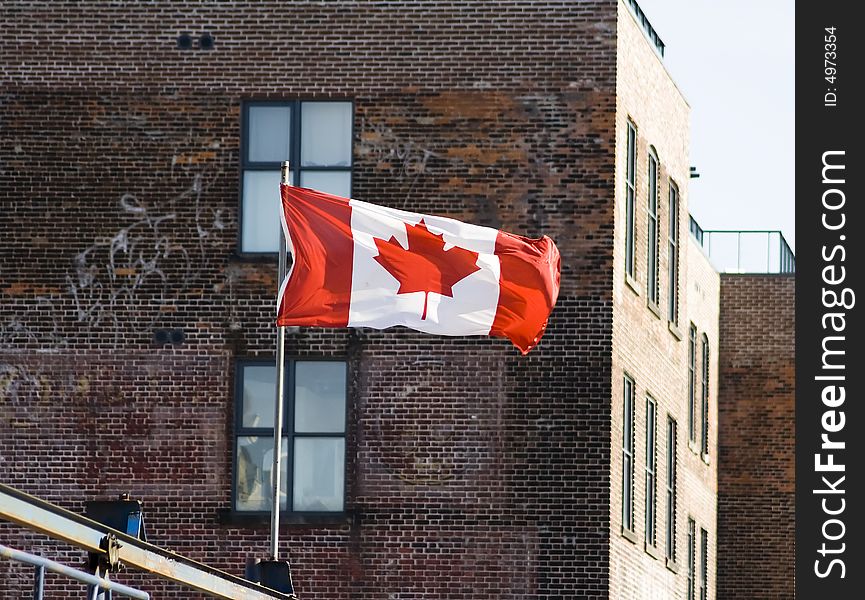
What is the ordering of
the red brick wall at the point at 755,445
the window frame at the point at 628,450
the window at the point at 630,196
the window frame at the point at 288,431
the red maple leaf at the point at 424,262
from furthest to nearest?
the red brick wall at the point at 755,445
the window at the point at 630,196
the window frame at the point at 628,450
the window frame at the point at 288,431
the red maple leaf at the point at 424,262

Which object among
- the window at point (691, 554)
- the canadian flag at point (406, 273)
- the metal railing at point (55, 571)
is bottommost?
the metal railing at point (55, 571)

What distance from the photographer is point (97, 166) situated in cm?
2755

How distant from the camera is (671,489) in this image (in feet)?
110

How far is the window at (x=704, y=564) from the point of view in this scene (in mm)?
40241

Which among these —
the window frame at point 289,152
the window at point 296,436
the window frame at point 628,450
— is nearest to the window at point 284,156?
the window frame at point 289,152

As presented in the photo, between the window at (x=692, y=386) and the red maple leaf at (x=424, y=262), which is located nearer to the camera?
the red maple leaf at (x=424, y=262)

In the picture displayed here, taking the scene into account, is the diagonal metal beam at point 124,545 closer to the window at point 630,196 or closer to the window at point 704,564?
the window at point 630,196

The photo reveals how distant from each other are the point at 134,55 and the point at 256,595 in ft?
40.4

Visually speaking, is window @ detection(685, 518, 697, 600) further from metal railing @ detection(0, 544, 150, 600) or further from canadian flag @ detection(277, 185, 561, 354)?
metal railing @ detection(0, 544, 150, 600)

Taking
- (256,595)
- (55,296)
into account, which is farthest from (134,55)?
(256,595)

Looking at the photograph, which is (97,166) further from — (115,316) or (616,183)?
(616,183)

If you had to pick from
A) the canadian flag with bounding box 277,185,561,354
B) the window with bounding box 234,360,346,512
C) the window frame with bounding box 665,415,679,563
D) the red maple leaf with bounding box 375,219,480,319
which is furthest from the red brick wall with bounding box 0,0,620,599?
the window frame with bounding box 665,415,679,563

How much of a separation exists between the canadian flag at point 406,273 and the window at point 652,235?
9.51 meters

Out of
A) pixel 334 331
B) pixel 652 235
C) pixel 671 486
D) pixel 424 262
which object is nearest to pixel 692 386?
pixel 671 486
